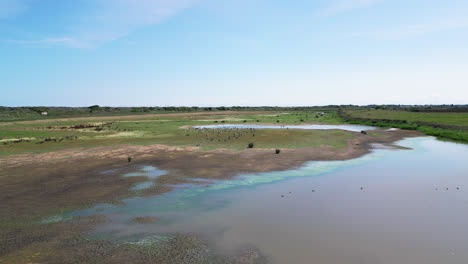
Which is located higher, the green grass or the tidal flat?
the green grass

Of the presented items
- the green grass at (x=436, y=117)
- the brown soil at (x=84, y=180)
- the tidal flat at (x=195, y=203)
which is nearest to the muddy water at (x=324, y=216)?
the tidal flat at (x=195, y=203)

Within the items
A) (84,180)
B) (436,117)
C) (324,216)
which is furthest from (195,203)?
→ (436,117)

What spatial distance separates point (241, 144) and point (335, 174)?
16.0 metres

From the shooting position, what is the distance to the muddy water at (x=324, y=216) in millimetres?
10016

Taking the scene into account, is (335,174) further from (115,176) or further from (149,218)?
(115,176)

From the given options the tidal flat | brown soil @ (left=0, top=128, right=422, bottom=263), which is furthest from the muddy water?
brown soil @ (left=0, top=128, right=422, bottom=263)

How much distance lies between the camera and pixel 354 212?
44.1ft

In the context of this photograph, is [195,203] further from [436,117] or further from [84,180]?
[436,117]

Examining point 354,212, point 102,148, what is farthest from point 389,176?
point 102,148

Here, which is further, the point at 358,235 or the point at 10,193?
the point at 10,193

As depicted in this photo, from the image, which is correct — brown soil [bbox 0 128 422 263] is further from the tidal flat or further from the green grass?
the green grass

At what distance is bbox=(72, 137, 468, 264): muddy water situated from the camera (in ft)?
32.9

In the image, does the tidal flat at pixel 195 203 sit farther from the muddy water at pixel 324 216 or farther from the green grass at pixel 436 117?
the green grass at pixel 436 117

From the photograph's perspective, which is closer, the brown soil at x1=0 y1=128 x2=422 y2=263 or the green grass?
the brown soil at x1=0 y1=128 x2=422 y2=263
